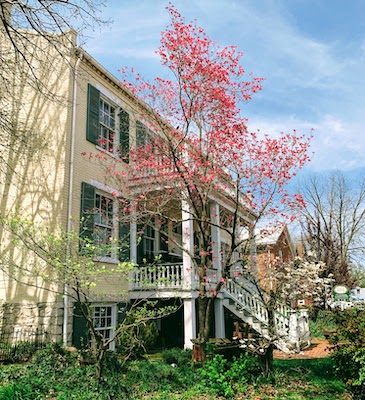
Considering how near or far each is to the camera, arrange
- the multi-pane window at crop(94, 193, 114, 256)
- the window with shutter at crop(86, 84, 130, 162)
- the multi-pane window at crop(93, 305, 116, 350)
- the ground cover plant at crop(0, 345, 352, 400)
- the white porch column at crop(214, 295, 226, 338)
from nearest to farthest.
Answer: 1. the ground cover plant at crop(0, 345, 352, 400)
2. the multi-pane window at crop(93, 305, 116, 350)
3. the multi-pane window at crop(94, 193, 114, 256)
4. the window with shutter at crop(86, 84, 130, 162)
5. the white porch column at crop(214, 295, 226, 338)

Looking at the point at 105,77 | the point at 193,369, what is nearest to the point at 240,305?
the point at 193,369

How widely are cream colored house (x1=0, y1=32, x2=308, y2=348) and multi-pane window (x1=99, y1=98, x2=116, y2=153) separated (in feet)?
0.12

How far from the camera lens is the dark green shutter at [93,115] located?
40.0ft

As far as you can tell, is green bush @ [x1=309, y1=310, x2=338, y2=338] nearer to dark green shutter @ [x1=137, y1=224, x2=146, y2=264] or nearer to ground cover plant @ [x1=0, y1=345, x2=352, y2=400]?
dark green shutter @ [x1=137, y1=224, x2=146, y2=264]

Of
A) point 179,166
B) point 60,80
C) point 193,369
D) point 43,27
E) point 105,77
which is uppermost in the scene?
point 105,77

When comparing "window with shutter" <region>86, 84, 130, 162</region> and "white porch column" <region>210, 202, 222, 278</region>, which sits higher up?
"window with shutter" <region>86, 84, 130, 162</region>

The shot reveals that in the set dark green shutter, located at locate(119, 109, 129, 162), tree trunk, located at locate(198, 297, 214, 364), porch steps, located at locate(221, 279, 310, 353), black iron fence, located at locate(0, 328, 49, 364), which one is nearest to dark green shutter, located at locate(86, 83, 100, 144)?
dark green shutter, located at locate(119, 109, 129, 162)

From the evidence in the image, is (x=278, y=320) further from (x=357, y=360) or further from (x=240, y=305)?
(x=357, y=360)

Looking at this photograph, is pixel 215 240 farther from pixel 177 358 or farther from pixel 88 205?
pixel 177 358

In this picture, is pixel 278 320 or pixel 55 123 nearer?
pixel 55 123

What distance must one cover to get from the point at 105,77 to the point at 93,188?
13.0 feet

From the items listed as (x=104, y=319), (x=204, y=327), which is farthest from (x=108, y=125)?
(x=204, y=327)

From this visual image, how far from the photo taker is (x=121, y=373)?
7559 mm

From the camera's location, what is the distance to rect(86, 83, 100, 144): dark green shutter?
1219 centimetres
